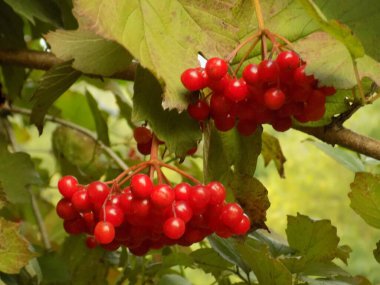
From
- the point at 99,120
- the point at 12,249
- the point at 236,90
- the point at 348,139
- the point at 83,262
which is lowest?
the point at 83,262

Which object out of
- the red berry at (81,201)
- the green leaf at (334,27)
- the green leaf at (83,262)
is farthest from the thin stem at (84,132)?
the green leaf at (334,27)

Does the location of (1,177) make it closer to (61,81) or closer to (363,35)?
(61,81)

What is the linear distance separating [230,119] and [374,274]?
6.68 feet

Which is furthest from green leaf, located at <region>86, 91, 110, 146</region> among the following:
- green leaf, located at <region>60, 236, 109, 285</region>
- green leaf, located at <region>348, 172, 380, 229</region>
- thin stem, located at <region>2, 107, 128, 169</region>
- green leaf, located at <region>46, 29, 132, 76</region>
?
green leaf, located at <region>348, 172, 380, 229</region>

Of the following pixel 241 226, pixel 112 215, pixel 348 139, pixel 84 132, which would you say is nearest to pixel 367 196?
pixel 348 139

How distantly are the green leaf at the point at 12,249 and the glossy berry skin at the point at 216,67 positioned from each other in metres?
0.26

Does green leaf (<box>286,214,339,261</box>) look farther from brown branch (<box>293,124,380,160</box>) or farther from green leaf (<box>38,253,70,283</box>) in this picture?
green leaf (<box>38,253,70,283</box>)

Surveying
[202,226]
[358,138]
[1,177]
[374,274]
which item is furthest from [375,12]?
[374,274]

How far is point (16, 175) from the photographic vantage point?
2.92 feet

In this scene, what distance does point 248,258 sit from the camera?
0.67 meters

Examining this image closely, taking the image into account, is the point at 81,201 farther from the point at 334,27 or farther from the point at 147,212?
the point at 334,27

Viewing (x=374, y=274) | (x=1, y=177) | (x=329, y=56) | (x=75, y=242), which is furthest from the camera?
(x=374, y=274)

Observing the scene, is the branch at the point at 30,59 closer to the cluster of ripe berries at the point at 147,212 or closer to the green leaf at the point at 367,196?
the cluster of ripe berries at the point at 147,212

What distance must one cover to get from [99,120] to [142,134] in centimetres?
45
